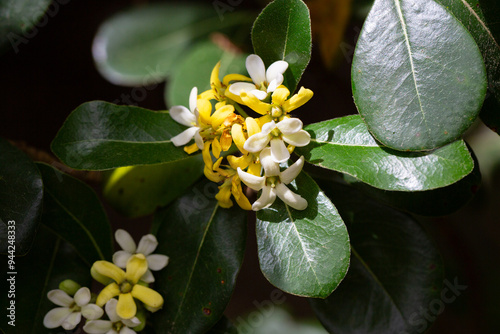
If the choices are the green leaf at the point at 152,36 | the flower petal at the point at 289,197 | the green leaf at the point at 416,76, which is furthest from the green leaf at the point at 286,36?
the green leaf at the point at 152,36

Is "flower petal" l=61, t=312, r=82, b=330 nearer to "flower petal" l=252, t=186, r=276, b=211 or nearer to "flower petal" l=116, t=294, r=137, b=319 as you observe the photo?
"flower petal" l=116, t=294, r=137, b=319

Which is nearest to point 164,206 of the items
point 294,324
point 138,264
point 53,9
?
point 138,264

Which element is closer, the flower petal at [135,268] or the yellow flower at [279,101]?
the yellow flower at [279,101]

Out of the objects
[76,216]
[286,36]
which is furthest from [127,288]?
[286,36]

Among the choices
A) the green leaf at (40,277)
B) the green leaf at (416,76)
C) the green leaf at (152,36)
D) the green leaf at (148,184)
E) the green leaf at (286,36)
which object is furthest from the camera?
the green leaf at (152,36)

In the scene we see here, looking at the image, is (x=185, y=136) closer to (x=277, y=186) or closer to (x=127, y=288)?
(x=277, y=186)

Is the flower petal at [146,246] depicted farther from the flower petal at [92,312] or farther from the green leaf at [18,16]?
the green leaf at [18,16]

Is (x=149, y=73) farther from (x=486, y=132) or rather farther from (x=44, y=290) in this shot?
(x=486, y=132)
